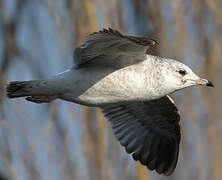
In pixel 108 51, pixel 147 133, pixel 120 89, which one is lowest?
pixel 147 133

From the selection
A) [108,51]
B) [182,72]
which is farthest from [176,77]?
[108,51]

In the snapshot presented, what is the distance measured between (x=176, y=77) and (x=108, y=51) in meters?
0.47

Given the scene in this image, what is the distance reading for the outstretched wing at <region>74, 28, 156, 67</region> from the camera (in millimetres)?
4527

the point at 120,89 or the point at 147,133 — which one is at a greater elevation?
the point at 120,89

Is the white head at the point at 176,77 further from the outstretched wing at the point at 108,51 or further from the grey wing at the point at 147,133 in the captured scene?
the grey wing at the point at 147,133

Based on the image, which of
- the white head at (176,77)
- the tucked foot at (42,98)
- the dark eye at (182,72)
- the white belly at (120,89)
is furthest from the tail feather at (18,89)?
the dark eye at (182,72)

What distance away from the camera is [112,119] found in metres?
5.62

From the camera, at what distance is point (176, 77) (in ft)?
16.1

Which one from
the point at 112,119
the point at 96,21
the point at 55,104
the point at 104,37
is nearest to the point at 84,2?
the point at 96,21

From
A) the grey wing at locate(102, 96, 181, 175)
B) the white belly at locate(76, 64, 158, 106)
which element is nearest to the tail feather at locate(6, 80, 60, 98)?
the white belly at locate(76, 64, 158, 106)

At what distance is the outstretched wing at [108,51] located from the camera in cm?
453

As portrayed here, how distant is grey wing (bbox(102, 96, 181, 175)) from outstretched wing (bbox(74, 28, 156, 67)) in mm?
792

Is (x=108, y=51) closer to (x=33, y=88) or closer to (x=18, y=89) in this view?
(x=33, y=88)

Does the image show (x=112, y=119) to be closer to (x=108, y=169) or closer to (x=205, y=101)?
(x=108, y=169)
